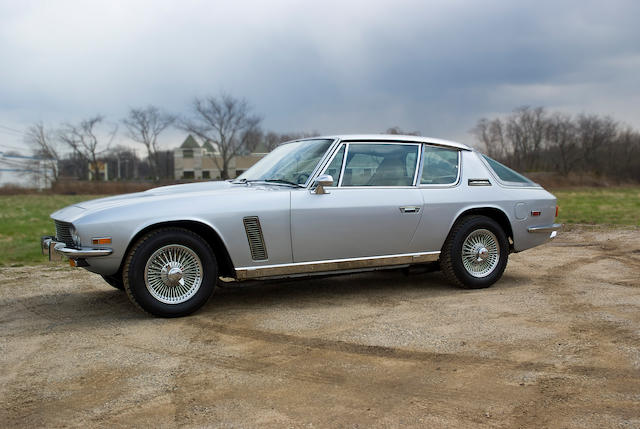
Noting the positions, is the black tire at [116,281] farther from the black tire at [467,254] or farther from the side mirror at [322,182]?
the black tire at [467,254]

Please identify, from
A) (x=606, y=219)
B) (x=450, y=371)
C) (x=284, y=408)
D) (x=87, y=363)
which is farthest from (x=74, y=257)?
(x=606, y=219)

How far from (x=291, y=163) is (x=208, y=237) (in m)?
1.27

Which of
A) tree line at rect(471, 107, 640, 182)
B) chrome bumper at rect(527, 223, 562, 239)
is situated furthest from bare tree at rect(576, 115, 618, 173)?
chrome bumper at rect(527, 223, 562, 239)

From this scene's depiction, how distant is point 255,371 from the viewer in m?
3.89

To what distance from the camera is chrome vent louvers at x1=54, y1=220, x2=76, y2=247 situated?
5.30 meters

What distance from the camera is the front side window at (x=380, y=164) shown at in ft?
19.7

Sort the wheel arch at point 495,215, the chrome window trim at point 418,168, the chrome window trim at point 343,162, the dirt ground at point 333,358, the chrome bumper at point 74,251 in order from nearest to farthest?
1. the dirt ground at point 333,358
2. the chrome bumper at point 74,251
3. the chrome window trim at point 343,162
4. the chrome window trim at point 418,168
5. the wheel arch at point 495,215

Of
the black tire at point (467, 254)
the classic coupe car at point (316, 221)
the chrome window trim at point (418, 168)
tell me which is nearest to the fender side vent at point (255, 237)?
the classic coupe car at point (316, 221)

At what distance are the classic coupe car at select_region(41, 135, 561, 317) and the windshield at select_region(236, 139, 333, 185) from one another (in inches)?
0.7

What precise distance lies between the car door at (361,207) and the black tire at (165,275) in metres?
0.84

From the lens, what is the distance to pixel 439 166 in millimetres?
6547

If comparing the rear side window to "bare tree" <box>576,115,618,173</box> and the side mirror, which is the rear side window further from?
"bare tree" <box>576,115,618,173</box>

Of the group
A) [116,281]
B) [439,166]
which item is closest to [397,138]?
[439,166]

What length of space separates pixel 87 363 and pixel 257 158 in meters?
4.03
